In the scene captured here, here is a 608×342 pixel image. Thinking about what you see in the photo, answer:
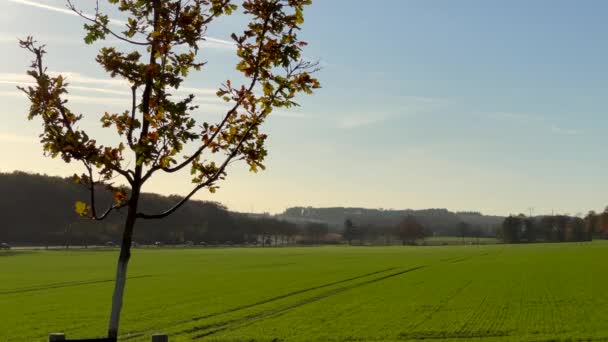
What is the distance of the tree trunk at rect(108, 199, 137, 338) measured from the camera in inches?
324

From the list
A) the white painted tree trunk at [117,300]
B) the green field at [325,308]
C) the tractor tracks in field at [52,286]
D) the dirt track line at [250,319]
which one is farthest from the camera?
the tractor tracks in field at [52,286]

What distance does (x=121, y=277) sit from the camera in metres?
8.44

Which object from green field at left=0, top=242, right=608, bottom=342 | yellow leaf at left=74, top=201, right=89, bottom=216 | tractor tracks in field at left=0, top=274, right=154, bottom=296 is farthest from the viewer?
tractor tracks in field at left=0, top=274, right=154, bottom=296

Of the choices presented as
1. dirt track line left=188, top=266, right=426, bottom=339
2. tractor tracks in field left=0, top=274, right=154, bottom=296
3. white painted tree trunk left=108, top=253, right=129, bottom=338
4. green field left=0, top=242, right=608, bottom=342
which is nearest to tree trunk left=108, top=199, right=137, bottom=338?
white painted tree trunk left=108, top=253, right=129, bottom=338

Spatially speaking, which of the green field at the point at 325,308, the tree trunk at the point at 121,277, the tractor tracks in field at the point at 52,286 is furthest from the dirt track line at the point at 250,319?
the tractor tracks in field at the point at 52,286

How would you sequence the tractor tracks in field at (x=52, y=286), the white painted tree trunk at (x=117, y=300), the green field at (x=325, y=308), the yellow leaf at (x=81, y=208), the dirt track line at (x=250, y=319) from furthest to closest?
the tractor tracks in field at (x=52, y=286) < the dirt track line at (x=250, y=319) < the green field at (x=325, y=308) < the yellow leaf at (x=81, y=208) < the white painted tree trunk at (x=117, y=300)

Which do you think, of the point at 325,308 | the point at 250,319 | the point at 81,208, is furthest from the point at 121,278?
the point at 325,308

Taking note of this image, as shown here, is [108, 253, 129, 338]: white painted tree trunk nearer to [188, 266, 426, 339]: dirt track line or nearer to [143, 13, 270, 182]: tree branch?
[143, 13, 270, 182]: tree branch

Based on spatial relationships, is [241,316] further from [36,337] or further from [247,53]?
[247,53]

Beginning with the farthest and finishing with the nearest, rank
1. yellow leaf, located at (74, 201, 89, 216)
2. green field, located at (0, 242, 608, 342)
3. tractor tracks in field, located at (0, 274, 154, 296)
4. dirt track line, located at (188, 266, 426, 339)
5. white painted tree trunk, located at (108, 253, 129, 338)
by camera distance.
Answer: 1. tractor tracks in field, located at (0, 274, 154, 296)
2. dirt track line, located at (188, 266, 426, 339)
3. green field, located at (0, 242, 608, 342)
4. yellow leaf, located at (74, 201, 89, 216)
5. white painted tree trunk, located at (108, 253, 129, 338)

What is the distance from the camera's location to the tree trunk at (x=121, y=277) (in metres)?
8.24

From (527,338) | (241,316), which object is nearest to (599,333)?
(527,338)

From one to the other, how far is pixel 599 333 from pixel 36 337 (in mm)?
20517

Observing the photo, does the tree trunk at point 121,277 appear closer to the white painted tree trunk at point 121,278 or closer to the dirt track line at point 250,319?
the white painted tree trunk at point 121,278
